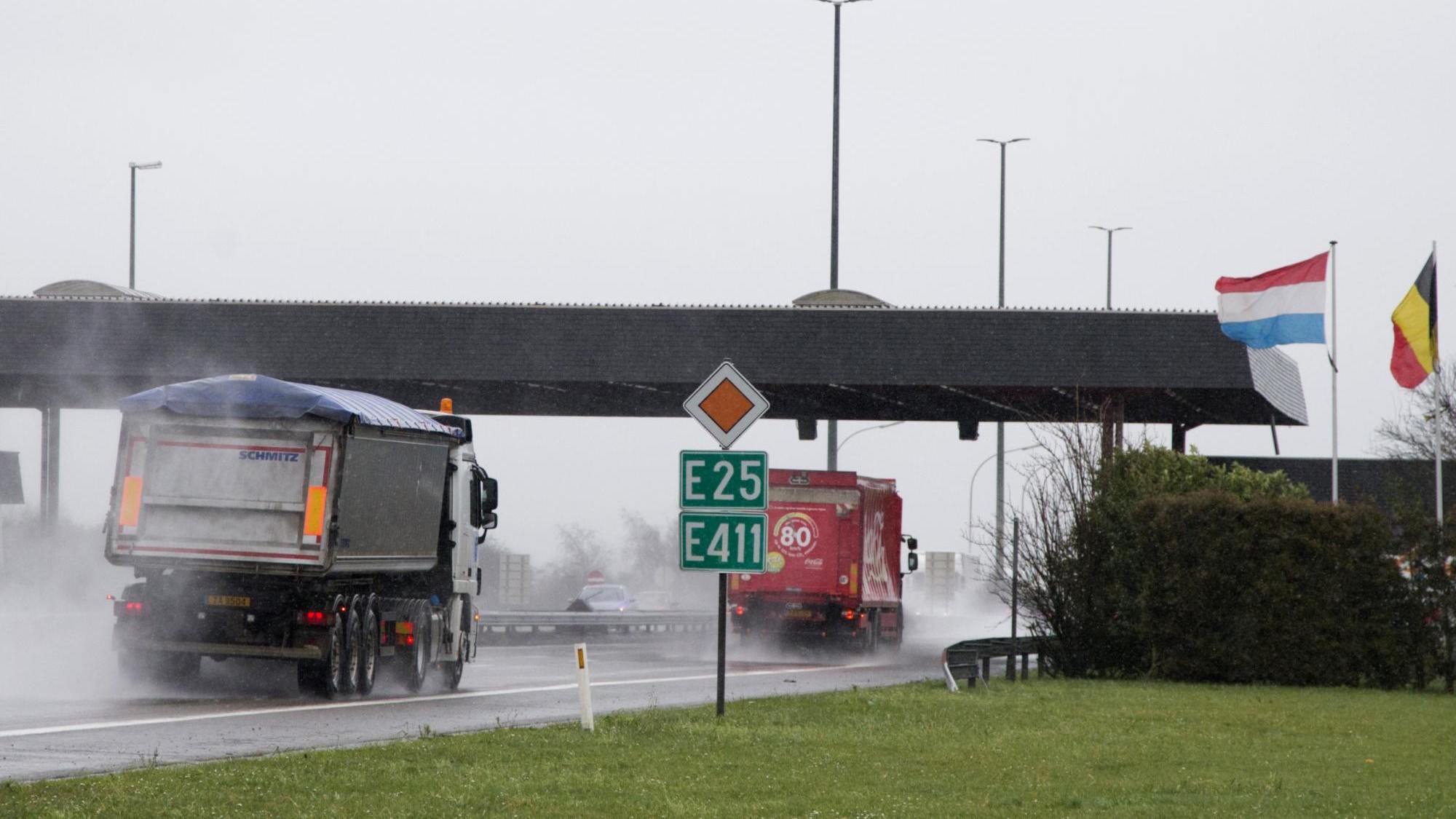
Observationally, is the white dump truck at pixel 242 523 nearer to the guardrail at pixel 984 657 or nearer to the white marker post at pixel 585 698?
the white marker post at pixel 585 698

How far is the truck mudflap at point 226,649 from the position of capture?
2014 centimetres

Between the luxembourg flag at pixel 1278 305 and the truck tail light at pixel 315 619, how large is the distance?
1997 centimetres

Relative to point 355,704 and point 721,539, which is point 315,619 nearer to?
point 355,704

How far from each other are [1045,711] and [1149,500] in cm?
786

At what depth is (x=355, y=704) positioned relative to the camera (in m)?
20.2

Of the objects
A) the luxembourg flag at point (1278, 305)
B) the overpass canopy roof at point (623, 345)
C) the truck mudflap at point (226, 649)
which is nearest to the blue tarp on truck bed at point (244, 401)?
the truck mudflap at point (226, 649)

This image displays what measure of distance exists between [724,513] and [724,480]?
29 cm

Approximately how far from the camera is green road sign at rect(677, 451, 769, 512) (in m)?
17.3

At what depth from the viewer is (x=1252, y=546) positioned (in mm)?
26969

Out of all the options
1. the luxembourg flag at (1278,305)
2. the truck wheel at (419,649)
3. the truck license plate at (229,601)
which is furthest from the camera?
the luxembourg flag at (1278,305)

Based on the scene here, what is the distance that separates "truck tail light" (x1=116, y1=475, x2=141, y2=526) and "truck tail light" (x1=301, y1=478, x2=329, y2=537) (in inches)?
68.2

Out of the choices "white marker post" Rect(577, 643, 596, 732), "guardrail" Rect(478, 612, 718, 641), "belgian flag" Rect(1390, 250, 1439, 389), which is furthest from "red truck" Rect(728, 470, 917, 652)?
"white marker post" Rect(577, 643, 596, 732)

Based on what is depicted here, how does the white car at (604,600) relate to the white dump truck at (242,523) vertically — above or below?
below

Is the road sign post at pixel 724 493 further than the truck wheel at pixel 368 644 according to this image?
No
